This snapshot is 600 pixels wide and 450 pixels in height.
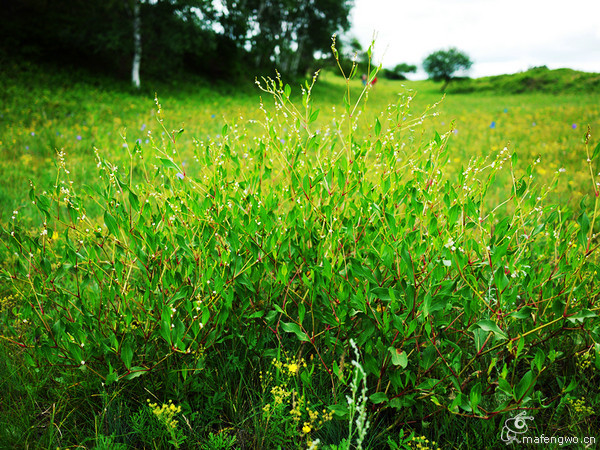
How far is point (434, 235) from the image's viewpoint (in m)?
1.79

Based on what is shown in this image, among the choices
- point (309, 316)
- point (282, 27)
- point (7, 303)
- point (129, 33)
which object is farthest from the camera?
point (282, 27)

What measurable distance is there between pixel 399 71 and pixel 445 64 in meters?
25.3

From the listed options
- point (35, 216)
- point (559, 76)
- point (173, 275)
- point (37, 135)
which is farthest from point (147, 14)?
point (559, 76)

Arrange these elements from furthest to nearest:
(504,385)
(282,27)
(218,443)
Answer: (282,27) → (218,443) → (504,385)

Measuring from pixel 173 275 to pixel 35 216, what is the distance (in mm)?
2960

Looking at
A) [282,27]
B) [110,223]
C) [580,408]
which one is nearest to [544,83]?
[282,27]

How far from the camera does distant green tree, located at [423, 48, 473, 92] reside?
53.3 meters

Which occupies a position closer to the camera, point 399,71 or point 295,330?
point 295,330

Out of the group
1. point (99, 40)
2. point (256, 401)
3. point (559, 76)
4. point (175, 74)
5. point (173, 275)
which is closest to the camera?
point (173, 275)

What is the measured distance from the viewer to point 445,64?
177ft

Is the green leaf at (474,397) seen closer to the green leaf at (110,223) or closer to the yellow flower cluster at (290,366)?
the yellow flower cluster at (290,366)

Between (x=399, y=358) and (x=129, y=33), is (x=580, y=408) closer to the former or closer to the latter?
(x=399, y=358)

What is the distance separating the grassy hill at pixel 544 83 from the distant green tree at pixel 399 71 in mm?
35717

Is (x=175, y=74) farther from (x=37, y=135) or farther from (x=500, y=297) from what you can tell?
(x=500, y=297)
